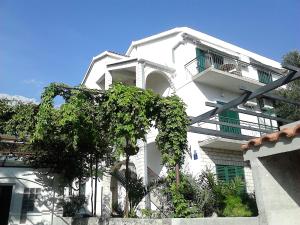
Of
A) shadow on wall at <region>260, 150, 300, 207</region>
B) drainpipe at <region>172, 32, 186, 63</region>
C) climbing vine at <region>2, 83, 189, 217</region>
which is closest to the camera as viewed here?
shadow on wall at <region>260, 150, 300, 207</region>

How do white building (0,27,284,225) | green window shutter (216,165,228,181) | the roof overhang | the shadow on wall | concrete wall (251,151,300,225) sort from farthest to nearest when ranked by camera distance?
green window shutter (216,165,228,181)
the roof overhang
white building (0,27,284,225)
the shadow on wall
concrete wall (251,151,300,225)

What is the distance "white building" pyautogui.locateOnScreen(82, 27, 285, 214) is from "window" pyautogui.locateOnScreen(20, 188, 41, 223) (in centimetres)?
432

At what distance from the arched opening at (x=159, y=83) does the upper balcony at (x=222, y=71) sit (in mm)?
1416

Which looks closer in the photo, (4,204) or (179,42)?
(4,204)

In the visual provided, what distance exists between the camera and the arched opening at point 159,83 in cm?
1608

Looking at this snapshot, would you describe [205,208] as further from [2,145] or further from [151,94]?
[2,145]

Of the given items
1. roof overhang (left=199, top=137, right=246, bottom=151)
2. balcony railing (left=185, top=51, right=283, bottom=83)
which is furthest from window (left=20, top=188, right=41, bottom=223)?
balcony railing (left=185, top=51, right=283, bottom=83)

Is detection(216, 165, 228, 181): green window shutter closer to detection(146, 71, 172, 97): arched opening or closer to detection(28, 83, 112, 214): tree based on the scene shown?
detection(146, 71, 172, 97): arched opening

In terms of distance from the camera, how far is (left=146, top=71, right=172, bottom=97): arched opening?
52.7 ft

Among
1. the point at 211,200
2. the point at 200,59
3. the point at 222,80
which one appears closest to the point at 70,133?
the point at 211,200

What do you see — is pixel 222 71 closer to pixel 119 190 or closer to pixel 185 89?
pixel 185 89

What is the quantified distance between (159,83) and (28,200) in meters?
9.12

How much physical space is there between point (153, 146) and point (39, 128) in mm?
8482

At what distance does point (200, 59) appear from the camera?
15.8 meters
